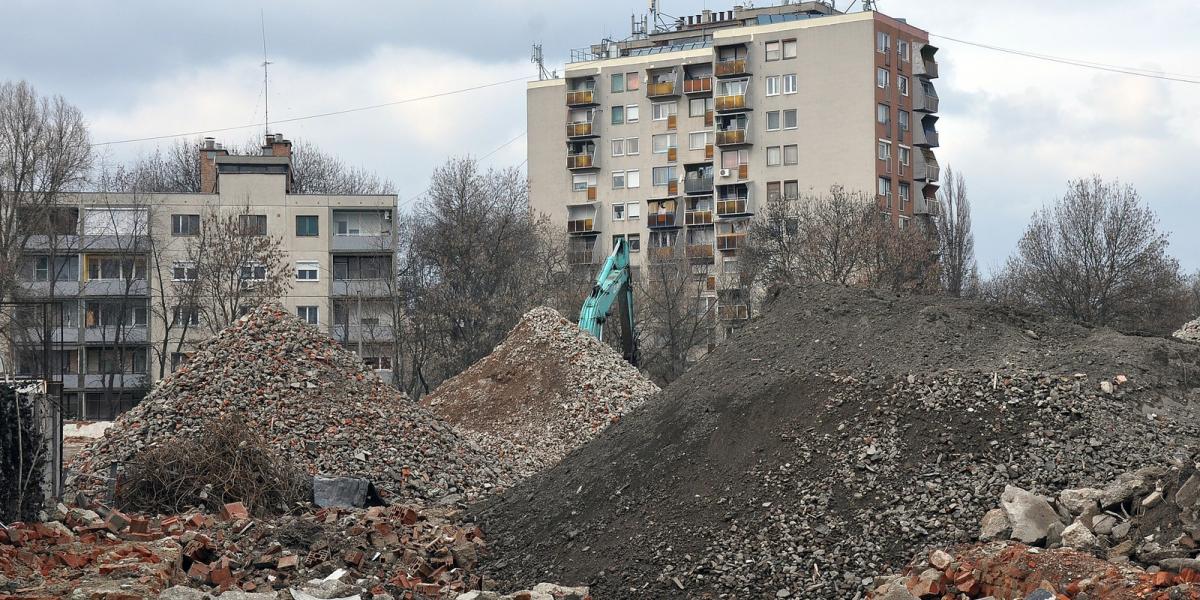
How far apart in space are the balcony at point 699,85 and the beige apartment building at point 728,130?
54 mm

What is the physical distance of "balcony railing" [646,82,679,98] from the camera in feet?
231

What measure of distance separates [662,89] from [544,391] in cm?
4612

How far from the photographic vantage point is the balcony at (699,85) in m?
69.1

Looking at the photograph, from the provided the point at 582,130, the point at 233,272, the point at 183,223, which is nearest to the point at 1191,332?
the point at 233,272

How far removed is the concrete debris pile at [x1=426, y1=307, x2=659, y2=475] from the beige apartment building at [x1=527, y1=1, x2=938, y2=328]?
3115 centimetres

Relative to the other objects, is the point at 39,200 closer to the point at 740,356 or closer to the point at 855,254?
the point at 855,254

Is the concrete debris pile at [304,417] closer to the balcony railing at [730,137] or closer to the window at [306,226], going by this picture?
the window at [306,226]

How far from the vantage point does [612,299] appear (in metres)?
33.9

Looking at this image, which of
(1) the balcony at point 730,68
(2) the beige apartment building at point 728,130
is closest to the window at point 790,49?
(2) the beige apartment building at point 728,130

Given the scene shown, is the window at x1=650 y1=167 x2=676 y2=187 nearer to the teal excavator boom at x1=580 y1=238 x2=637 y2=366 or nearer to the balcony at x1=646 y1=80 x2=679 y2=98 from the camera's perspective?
the balcony at x1=646 y1=80 x2=679 y2=98

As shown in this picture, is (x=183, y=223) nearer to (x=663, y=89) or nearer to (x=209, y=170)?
(x=209, y=170)

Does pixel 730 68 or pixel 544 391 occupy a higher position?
pixel 730 68

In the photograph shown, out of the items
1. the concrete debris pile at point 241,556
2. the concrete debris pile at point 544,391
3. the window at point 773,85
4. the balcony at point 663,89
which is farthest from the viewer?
the balcony at point 663,89

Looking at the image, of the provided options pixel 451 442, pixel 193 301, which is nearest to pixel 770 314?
pixel 451 442
